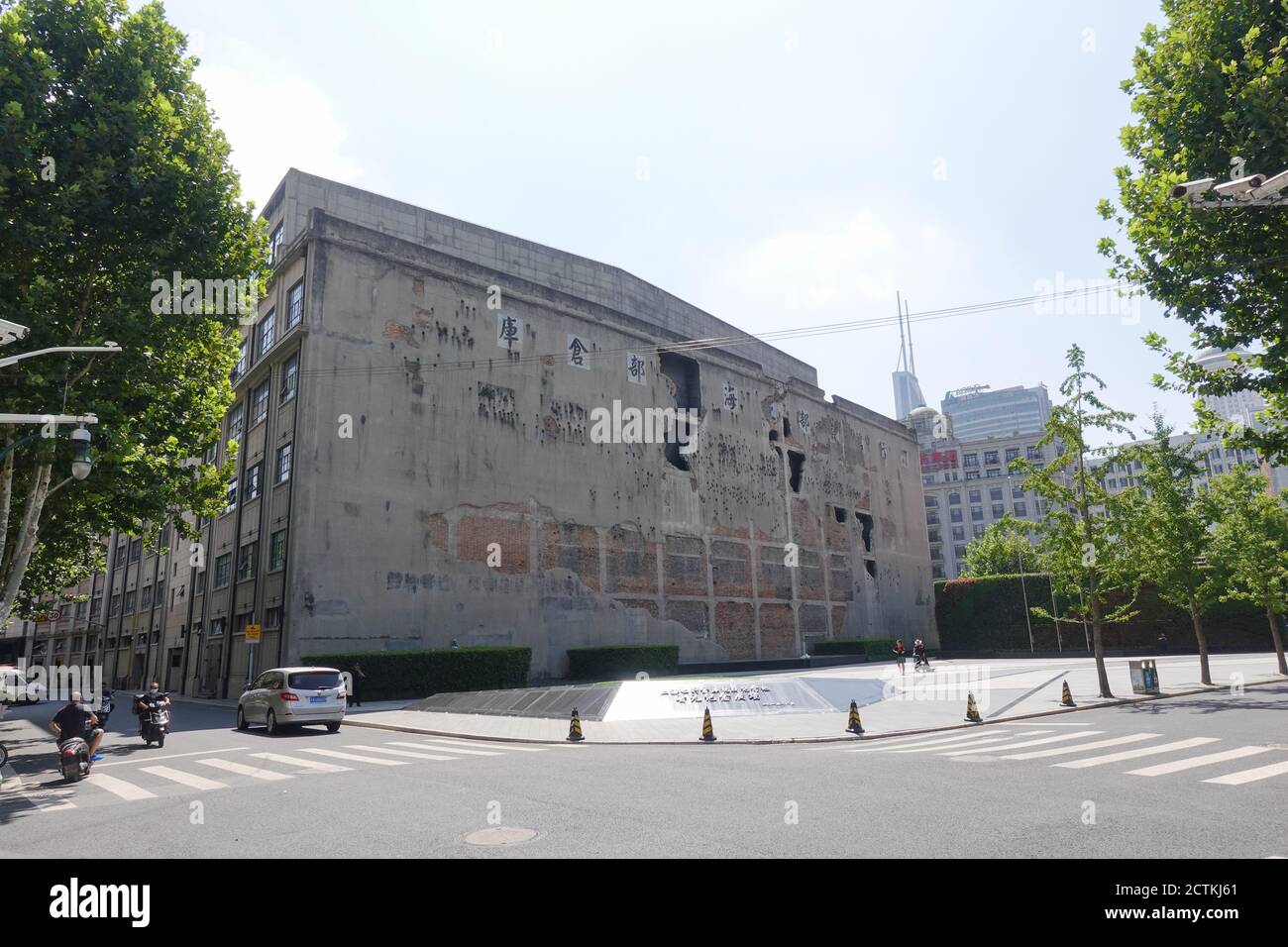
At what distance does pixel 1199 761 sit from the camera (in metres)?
12.1

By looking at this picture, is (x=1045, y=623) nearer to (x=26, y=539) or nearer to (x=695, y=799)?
(x=695, y=799)

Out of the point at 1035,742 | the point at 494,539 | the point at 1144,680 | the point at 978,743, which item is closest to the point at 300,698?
the point at 978,743

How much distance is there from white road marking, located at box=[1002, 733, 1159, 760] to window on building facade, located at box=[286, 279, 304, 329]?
3211 cm

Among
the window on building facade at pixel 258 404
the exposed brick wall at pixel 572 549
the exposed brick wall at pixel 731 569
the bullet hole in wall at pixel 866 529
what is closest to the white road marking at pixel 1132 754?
the exposed brick wall at pixel 572 549

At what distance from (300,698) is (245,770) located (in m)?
6.39

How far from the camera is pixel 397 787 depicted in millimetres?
11023

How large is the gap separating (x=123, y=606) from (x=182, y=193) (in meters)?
50.9

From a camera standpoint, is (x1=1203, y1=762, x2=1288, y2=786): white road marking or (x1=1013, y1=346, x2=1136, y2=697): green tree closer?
(x1=1203, y1=762, x2=1288, y2=786): white road marking

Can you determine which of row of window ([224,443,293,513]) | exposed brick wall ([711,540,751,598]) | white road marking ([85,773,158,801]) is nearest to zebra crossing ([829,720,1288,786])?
white road marking ([85,773,158,801])

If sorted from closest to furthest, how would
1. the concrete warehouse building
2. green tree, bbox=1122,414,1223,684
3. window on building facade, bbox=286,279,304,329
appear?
green tree, bbox=1122,414,1223,684 → the concrete warehouse building → window on building facade, bbox=286,279,304,329

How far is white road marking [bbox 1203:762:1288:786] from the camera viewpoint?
10.3 m

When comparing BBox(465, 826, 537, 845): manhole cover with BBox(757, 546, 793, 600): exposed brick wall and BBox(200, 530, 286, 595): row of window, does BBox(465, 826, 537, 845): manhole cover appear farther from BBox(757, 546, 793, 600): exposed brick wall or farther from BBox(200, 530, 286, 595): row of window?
BBox(757, 546, 793, 600): exposed brick wall

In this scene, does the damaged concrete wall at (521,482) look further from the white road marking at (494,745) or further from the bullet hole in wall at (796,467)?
the white road marking at (494,745)
